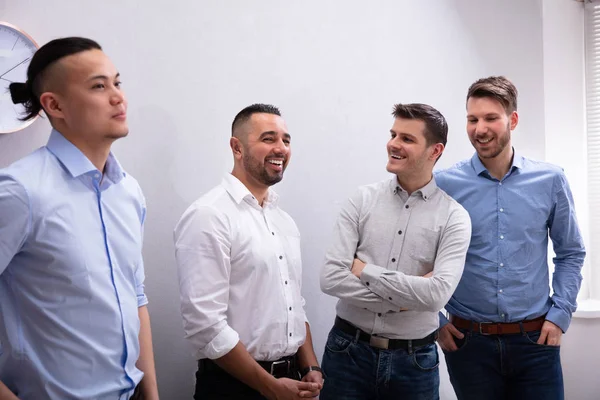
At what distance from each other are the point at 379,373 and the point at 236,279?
26.2 inches

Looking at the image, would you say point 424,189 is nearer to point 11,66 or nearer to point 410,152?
point 410,152

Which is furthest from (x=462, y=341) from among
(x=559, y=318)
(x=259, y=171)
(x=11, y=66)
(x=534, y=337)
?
(x=11, y=66)

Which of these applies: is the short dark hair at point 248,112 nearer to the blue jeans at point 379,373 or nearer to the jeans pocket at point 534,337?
the blue jeans at point 379,373

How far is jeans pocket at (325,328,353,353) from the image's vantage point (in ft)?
8.21

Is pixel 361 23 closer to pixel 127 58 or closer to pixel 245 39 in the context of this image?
pixel 245 39

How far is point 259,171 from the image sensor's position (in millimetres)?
2467

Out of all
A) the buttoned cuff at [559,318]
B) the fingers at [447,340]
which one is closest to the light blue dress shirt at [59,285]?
the fingers at [447,340]

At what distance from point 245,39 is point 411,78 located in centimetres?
112

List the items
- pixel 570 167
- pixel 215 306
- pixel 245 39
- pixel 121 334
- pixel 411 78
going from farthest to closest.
A: 1. pixel 570 167
2. pixel 411 78
3. pixel 245 39
4. pixel 215 306
5. pixel 121 334

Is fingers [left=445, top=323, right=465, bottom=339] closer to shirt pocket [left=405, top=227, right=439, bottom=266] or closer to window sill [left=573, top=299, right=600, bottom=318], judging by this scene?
shirt pocket [left=405, top=227, right=439, bottom=266]

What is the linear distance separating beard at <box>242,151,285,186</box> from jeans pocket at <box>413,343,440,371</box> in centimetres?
88

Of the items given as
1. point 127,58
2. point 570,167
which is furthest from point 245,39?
point 570,167

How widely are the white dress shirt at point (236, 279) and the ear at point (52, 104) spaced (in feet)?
2.31

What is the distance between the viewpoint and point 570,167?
4.23m
